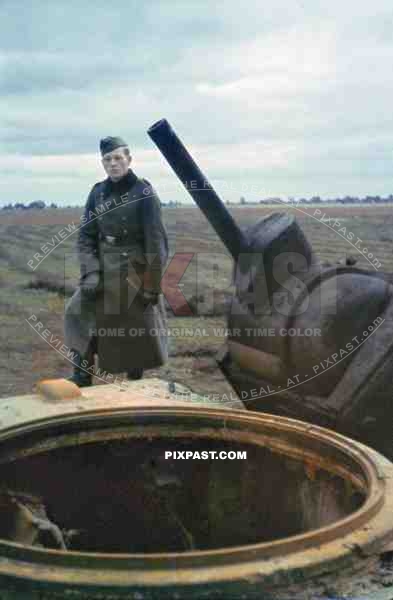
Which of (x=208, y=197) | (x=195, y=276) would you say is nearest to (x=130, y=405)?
(x=208, y=197)

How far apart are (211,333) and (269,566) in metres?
9.86

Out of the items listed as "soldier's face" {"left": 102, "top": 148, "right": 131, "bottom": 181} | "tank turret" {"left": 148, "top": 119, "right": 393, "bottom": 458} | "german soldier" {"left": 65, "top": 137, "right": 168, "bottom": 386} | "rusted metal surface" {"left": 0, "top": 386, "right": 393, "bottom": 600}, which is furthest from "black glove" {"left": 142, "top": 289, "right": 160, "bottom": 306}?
→ "rusted metal surface" {"left": 0, "top": 386, "right": 393, "bottom": 600}

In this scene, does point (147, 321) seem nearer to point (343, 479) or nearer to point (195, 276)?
point (343, 479)

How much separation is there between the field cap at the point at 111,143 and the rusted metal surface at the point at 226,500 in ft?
6.31

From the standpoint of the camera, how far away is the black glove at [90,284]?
5.46 meters

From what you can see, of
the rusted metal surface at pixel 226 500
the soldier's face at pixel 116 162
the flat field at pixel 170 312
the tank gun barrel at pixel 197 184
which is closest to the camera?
the rusted metal surface at pixel 226 500

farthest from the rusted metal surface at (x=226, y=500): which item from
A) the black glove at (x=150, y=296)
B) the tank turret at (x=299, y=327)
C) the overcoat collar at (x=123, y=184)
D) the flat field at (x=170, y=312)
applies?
the flat field at (x=170, y=312)

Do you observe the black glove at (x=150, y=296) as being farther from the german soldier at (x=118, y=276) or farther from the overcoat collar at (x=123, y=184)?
the overcoat collar at (x=123, y=184)

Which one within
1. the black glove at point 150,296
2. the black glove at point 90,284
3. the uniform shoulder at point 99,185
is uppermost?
the uniform shoulder at point 99,185

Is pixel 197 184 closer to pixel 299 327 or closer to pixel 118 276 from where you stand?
pixel 118 276

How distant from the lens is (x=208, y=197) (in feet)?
17.1

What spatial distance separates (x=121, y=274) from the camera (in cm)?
542

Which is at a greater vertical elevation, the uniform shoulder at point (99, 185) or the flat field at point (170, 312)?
the uniform shoulder at point (99, 185)

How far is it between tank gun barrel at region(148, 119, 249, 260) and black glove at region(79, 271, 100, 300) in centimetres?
89
